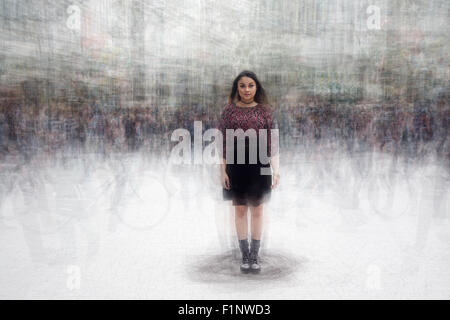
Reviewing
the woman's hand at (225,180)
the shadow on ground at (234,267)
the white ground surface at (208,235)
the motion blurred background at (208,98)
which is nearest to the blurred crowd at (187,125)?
the motion blurred background at (208,98)

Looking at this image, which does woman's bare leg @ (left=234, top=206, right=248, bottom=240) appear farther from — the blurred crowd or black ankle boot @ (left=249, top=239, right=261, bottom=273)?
the blurred crowd

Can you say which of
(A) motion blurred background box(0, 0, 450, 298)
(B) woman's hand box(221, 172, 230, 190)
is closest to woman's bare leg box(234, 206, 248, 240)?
(B) woman's hand box(221, 172, 230, 190)

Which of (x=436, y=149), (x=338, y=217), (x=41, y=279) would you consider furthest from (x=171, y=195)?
(x=436, y=149)

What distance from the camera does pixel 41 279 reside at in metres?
2.38

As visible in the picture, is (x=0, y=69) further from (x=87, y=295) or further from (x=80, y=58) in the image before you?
(x=87, y=295)

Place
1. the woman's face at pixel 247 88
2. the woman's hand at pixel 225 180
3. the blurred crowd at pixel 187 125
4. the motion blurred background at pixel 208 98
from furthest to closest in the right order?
the blurred crowd at pixel 187 125 < the motion blurred background at pixel 208 98 < the woman's hand at pixel 225 180 < the woman's face at pixel 247 88

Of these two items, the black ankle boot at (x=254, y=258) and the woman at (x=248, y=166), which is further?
the black ankle boot at (x=254, y=258)

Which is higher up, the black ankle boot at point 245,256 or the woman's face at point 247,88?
the woman's face at point 247,88

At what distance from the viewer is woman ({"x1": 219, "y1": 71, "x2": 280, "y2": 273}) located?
7.52ft

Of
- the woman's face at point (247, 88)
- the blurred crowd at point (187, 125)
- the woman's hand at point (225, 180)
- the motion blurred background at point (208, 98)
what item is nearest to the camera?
the woman's face at point (247, 88)

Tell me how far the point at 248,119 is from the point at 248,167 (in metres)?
0.28

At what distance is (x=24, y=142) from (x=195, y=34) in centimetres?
297

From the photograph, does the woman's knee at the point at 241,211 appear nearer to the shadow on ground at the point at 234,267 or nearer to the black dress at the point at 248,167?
the black dress at the point at 248,167

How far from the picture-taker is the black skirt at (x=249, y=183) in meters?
2.35
